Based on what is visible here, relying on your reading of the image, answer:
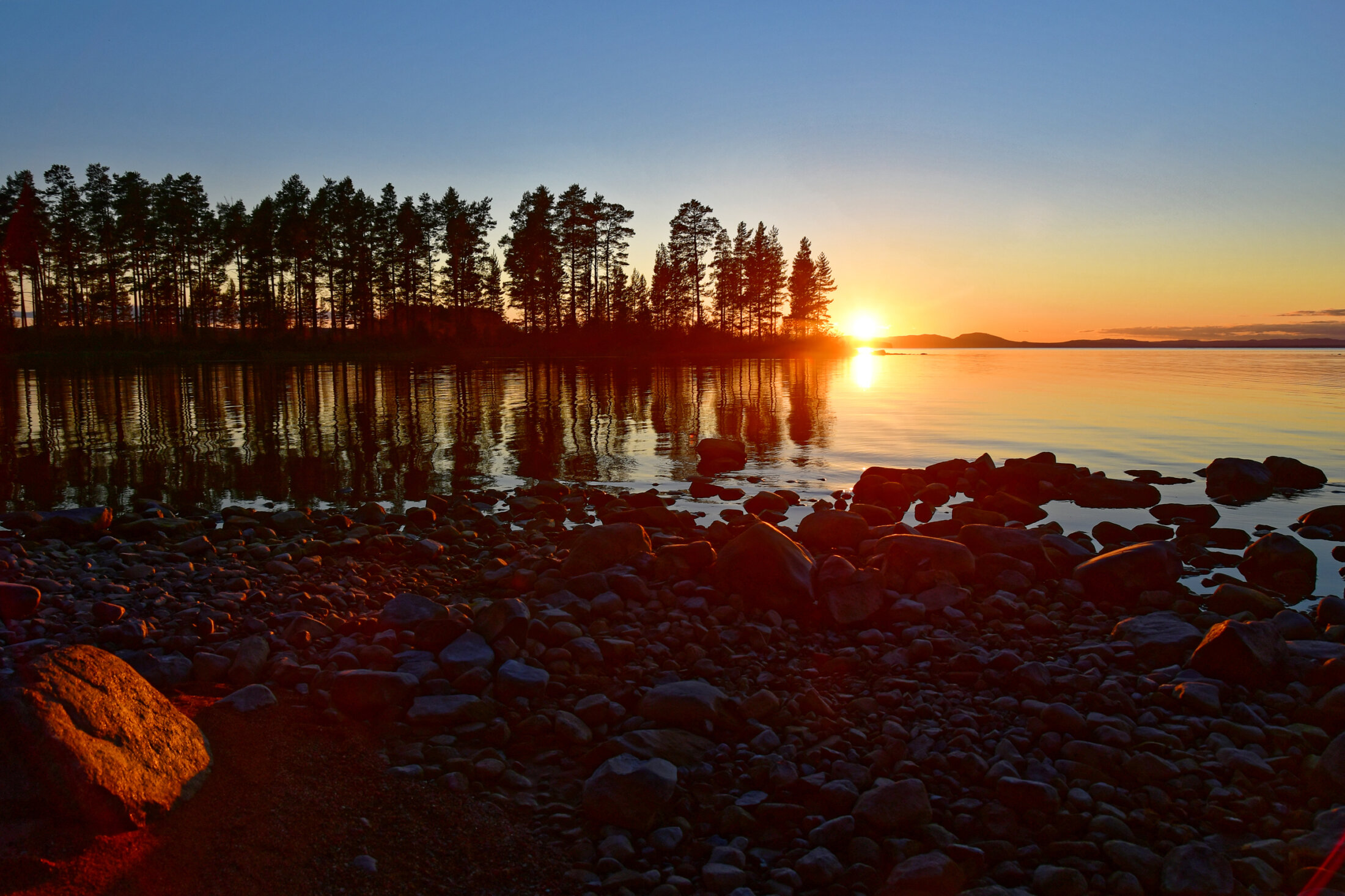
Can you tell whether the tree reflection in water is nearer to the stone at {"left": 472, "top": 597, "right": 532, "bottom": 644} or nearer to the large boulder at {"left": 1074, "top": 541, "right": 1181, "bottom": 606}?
the stone at {"left": 472, "top": 597, "right": 532, "bottom": 644}

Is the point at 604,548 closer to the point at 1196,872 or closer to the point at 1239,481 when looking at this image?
the point at 1196,872

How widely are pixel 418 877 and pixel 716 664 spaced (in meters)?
2.70

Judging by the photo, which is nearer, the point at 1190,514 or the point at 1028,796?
the point at 1028,796

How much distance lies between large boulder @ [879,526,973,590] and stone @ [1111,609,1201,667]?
143 cm

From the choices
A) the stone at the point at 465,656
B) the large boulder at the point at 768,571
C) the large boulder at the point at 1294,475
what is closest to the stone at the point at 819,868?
the stone at the point at 465,656

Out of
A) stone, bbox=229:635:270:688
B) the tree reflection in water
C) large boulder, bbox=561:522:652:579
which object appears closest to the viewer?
stone, bbox=229:635:270:688

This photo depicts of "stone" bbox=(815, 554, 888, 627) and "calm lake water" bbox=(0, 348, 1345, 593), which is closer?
"stone" bbox=(815, 554, 888, 627)

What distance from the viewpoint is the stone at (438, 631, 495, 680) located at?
16.7 ft

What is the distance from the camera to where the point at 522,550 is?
334 inches

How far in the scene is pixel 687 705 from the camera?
459 centimetres

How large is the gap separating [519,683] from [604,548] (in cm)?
273

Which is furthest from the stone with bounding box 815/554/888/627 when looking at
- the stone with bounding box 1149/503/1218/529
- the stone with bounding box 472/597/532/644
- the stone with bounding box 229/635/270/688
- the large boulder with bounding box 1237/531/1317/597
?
the stone with bounding box 1149/503/1218/529

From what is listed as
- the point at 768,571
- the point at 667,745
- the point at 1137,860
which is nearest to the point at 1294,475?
the point at 768,571

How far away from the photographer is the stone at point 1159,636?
5457 mm
